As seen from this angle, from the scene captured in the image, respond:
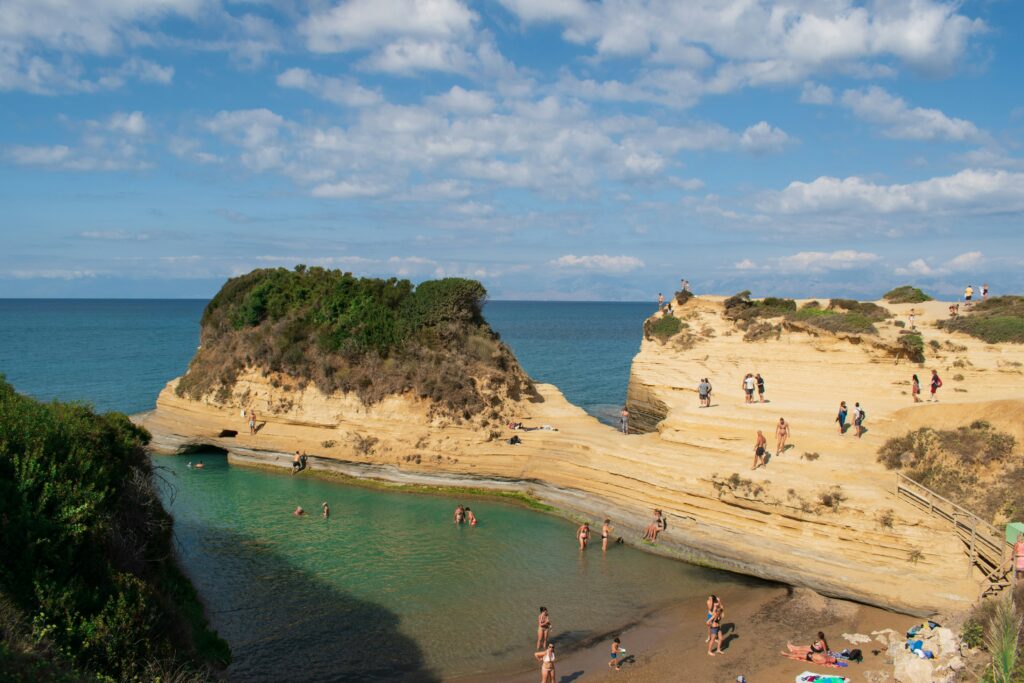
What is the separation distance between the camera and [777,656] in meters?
16.1

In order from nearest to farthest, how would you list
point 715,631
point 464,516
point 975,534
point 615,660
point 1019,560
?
point 1019,560 → point 615,660 → point 715,631 → point 975,534 → point 464,516

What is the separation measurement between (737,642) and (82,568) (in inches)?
574

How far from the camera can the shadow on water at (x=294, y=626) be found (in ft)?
51.0

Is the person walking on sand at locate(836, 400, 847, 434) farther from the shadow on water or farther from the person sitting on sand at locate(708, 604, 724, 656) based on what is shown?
the shadow on water

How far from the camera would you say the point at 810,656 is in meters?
15.8

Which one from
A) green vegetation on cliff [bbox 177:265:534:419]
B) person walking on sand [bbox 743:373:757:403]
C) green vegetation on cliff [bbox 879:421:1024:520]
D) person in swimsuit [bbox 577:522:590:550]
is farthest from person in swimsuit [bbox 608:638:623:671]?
green vegetation on cliff [bbox 177:265:534:419]

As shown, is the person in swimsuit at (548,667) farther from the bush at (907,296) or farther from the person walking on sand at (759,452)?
the bush at (907,296)

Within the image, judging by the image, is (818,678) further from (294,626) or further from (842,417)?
(294,626)

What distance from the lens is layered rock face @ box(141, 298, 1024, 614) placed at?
18.4 metres

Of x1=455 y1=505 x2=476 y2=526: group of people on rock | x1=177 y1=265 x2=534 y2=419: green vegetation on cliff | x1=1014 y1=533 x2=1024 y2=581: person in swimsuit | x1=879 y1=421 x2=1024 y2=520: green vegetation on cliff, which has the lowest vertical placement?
x1=455 y1=505 x2=476 y2=526: group of people on rock

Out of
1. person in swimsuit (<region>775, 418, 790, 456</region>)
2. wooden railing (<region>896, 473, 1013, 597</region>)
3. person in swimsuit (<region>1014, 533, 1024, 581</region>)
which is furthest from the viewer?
person in swimsuit (<region>775, 418, 790, 456</region>)

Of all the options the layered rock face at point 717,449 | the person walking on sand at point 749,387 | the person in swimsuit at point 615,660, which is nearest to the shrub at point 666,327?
the layered rock face at point 717,449

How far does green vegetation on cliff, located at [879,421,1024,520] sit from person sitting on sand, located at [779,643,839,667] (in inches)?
273

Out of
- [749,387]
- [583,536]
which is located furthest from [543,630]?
[749,387]
